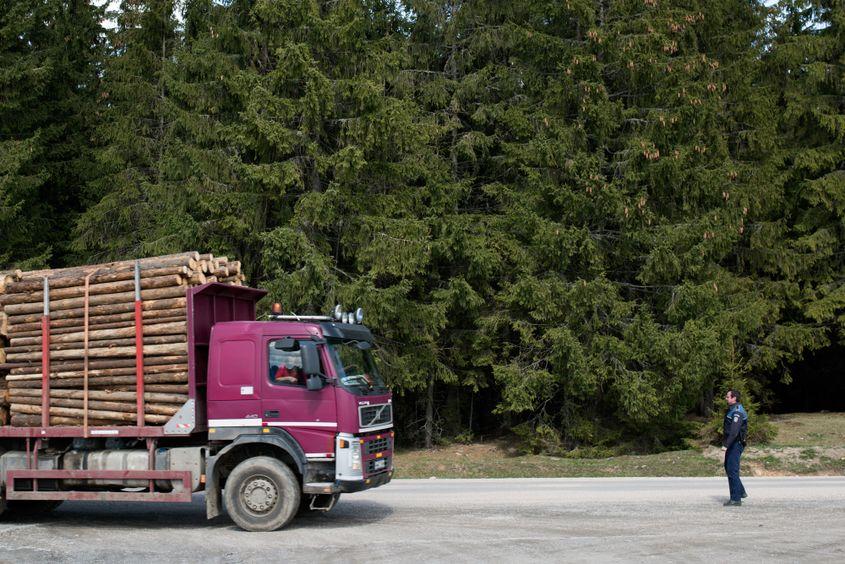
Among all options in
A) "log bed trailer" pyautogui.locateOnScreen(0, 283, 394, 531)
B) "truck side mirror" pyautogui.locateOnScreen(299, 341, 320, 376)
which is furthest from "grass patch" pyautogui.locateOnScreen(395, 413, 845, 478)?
"truck side mirror" pyautogui.locateOnScreen(299, 341, 320, 376)

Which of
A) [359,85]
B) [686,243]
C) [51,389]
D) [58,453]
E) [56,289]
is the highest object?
[359,85]

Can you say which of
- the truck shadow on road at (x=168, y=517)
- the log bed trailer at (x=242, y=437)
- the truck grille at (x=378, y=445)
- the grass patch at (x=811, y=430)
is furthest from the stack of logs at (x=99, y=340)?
the grass patch at (x=811, y=430)

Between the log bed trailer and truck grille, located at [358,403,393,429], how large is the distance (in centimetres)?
3

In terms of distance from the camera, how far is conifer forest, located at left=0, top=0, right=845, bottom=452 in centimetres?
2358

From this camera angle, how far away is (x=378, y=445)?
12742mm

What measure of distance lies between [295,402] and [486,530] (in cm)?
292

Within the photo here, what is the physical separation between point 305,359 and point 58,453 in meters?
3.83

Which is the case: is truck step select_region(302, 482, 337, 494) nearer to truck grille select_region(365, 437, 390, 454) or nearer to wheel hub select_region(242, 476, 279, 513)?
wheel hub select_region(242, 476, 279, 513)

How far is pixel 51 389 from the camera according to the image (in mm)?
12961

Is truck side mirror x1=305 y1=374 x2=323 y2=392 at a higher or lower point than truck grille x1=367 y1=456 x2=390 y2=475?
higher

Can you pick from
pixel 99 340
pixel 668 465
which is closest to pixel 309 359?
pixel 99 340

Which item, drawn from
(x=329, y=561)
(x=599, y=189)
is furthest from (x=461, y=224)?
(x=329, y=561)

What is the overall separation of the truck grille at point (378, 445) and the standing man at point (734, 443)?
201 inches

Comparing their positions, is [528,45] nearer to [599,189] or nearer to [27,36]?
[599,189]
